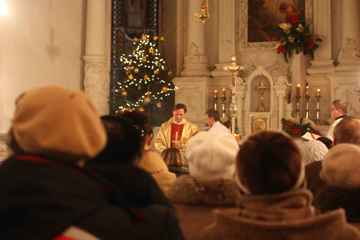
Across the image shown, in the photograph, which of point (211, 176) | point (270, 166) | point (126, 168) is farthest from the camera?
point (211, 176)

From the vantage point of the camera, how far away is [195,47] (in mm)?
14078

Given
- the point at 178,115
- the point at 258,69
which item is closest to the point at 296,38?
the point at 258,69

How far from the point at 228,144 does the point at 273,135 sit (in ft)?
3.59

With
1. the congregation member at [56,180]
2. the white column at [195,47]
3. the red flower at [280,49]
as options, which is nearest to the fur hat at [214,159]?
the congregation member at [56,180]

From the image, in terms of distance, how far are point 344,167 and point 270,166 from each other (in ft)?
3.91

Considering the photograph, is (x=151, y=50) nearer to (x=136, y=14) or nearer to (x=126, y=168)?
(x=136, y=14)

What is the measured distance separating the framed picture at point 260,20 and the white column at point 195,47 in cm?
97

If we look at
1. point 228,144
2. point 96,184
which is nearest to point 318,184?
point 228,144

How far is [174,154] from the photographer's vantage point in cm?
862

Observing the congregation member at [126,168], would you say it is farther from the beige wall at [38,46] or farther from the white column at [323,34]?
the white column at [323,34]

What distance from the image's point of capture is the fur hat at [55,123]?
73.3 inches

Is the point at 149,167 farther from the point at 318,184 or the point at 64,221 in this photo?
the point at 64,221

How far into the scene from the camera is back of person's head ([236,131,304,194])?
2121mm

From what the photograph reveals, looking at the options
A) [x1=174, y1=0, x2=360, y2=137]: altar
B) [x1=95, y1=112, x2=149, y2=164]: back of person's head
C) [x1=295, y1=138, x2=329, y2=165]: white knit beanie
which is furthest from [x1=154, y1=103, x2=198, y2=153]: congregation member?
[x1=95, y1=112, x2=149, y2=164]: back of person's head
